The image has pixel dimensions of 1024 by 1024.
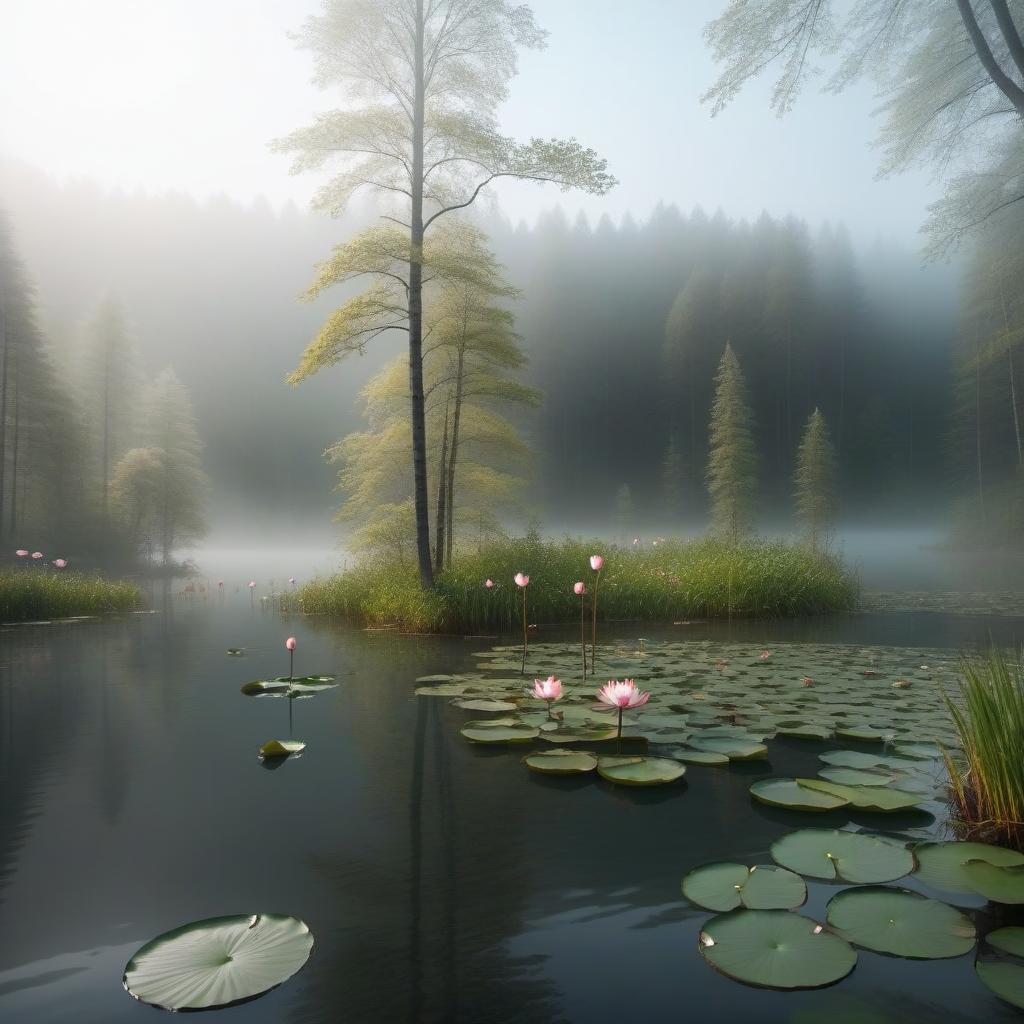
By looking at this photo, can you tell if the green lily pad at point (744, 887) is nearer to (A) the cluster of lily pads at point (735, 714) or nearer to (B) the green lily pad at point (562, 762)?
(A) the cluster of lily pads at point (735, 714)

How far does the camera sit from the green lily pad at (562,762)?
2.99 metres

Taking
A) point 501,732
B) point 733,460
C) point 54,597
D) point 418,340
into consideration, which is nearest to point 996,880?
point 501,732

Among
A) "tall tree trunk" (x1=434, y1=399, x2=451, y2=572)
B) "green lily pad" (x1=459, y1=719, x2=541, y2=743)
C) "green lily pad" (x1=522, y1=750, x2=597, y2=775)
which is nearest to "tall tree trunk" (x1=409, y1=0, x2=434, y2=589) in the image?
"tall tree trunk" (x1=434, y1=399, x2=451, y2=572)

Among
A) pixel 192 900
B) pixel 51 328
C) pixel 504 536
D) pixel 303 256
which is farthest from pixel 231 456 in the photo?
pixel 192 900

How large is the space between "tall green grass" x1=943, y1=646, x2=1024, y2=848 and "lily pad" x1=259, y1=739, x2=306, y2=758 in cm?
303

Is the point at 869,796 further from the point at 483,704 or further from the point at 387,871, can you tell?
the point at 483,704

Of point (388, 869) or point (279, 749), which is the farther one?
point (279, 749)

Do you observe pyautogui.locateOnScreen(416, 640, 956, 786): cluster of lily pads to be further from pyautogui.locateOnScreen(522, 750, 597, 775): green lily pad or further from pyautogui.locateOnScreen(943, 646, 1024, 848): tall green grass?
pyautogui.locateOnScreen(943, 646, 1024, 848): tall green grass

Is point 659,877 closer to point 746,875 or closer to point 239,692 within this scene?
point 746,875

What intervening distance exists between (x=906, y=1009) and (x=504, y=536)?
11.6 metres

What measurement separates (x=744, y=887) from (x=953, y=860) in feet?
2.31

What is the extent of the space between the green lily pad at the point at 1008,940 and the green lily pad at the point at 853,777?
1099mm

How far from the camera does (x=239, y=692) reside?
5109 millimetres

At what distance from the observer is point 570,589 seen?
1004 centimetres
